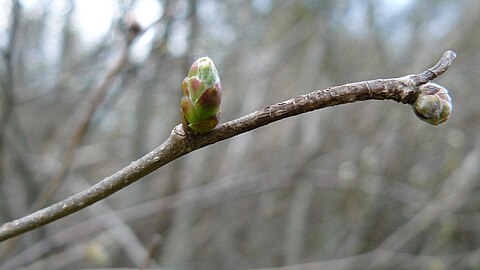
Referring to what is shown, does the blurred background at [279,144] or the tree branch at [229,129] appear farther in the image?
the blurred background at [279,144]

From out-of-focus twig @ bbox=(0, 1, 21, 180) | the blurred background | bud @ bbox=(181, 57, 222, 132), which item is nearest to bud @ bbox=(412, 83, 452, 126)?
bud @ bbox=(181, 57, 222, 132)

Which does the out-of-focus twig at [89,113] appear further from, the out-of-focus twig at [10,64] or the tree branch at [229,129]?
the tree branch at [229,129]

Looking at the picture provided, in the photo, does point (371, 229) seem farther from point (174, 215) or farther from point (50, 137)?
point (50, 137)

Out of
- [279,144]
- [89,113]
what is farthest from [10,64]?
[279,144]

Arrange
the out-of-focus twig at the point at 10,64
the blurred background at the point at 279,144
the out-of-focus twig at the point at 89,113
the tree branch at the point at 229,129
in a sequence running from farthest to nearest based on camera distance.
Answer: the blurred background at the point at 279,144 → the out-of-focus twig at the point at 10,64 → the out-of-focus twig at the point at 89,113 → the tree branch at the point at 229,129

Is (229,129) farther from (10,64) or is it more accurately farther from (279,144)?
(279,144)

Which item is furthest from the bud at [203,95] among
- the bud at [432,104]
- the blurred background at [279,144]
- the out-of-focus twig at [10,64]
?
the blurred background at [279,144]

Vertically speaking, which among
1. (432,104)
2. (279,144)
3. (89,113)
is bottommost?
(432,104)
